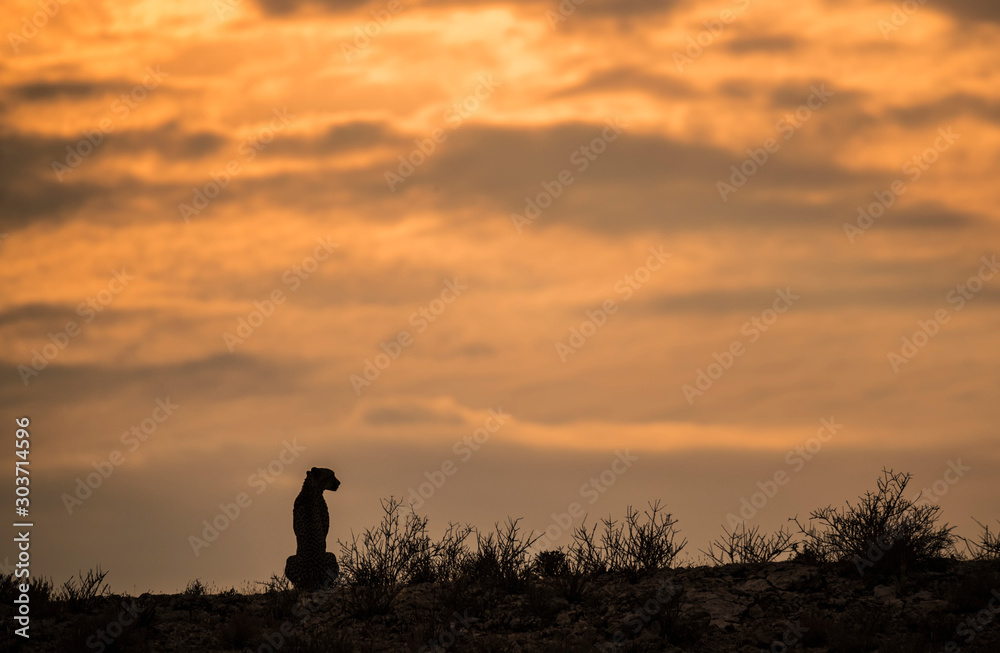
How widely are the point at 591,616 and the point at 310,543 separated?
18.7ft

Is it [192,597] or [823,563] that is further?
[192,597]

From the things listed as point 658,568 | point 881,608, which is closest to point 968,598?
point 881,608

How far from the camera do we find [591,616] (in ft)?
50.8

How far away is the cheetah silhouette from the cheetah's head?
2 cm

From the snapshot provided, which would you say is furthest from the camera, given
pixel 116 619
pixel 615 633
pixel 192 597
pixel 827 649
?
pixel 192 597

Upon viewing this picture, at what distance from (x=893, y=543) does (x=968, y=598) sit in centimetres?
155

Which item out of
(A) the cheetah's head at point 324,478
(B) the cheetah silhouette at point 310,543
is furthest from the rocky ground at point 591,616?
(A) the cheetah's head at point 324,478

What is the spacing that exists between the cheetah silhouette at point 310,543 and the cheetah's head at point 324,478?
2 centimetres

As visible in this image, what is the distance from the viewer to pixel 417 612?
16.2 metres

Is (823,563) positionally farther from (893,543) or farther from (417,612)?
(417,612)

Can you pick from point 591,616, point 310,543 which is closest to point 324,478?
point 310,543

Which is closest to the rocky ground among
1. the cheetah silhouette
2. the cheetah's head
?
the cheetah silhouette

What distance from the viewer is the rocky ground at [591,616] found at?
14203mm

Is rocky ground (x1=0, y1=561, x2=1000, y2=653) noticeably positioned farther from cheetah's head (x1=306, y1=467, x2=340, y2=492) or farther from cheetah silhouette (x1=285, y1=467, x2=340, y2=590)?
cheetah's head (x1=306, y1=467, x2=340, y2=492)
